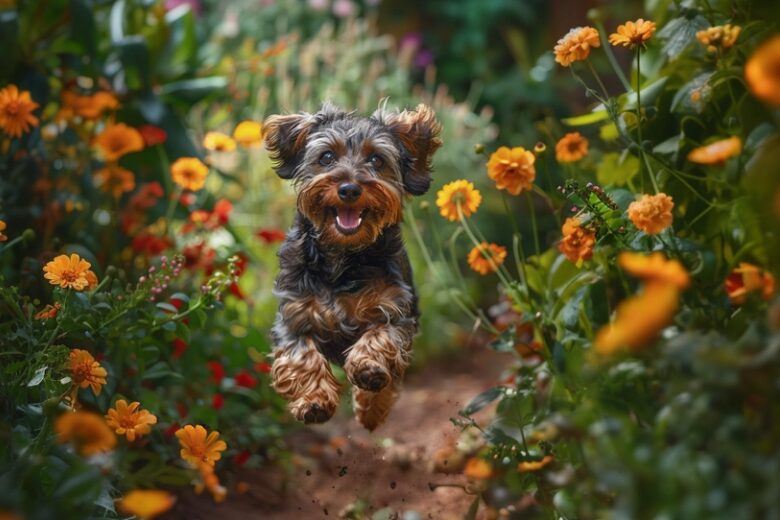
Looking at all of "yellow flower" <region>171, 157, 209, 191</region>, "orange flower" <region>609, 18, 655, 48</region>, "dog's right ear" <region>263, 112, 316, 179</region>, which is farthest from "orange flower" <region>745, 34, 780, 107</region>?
→ "yellow flower" <region>171, 157, 209, 191</region>

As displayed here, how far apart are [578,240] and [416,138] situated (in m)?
0.71

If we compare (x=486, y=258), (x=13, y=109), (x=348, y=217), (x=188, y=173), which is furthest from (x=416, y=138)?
(x=13, y=109)

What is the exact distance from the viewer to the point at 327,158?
2.83 meters

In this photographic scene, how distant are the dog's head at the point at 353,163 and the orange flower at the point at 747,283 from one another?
3.32 feet

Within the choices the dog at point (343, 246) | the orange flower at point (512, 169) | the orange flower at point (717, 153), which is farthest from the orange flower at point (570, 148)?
the orange flower at point (717, 153)

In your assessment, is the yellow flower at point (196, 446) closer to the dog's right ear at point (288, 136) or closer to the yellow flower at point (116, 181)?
the dog's right ear at point (288, 136)

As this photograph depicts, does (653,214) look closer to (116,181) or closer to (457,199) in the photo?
(457,199)

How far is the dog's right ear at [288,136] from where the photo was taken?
9.52 feet

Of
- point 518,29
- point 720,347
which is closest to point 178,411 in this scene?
point 720,347

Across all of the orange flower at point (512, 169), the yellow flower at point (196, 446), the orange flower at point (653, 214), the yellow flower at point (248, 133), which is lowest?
the yellow flower at point (196, 446)

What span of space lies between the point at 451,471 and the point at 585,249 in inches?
44.8

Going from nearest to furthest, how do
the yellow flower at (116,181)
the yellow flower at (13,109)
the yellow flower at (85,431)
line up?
the yellow flower at (85,431), the yellow flower at (13,109), the yellow flower at (116,181)

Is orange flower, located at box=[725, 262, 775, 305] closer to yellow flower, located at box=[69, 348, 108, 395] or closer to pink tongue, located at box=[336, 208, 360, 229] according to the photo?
pink tongue, located at box=[336, 208, 360, 229]

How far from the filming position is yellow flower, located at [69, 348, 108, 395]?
10.1 ft
